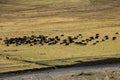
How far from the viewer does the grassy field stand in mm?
24906

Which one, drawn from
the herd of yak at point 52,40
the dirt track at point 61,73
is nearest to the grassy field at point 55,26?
the herd of yak at point 52,40

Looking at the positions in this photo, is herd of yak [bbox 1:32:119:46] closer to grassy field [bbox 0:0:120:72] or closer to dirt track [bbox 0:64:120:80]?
grassy field [bbox 0:0:120:72]

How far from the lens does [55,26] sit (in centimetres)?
3575

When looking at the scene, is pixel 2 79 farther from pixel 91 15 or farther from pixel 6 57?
pixel 91 15

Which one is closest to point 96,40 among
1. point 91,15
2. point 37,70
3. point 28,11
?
point 37,70

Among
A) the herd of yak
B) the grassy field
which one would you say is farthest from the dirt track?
the herd of yak

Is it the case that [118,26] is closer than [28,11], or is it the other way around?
[118,26]

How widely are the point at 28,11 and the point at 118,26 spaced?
42.6 feet

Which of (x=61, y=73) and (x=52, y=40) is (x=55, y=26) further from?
(x=61, y=73)

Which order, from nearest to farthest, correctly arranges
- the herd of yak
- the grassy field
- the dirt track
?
the dirt track → the grassy field → the herd of yak

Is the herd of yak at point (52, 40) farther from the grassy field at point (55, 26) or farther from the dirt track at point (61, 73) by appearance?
the dirt track at point (61, 73)

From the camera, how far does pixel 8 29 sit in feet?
115

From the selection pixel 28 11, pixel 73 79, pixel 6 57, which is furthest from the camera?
pixel 28 11

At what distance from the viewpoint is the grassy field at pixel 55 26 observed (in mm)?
24906
